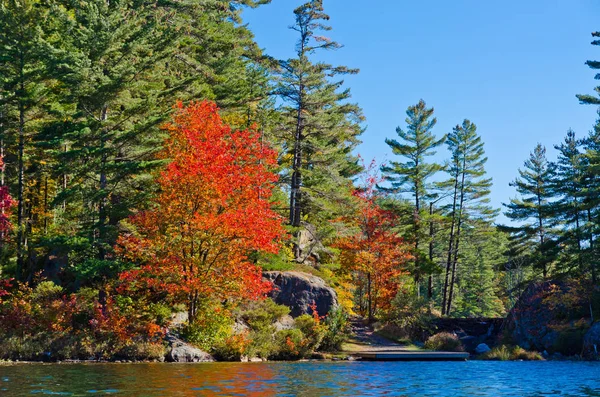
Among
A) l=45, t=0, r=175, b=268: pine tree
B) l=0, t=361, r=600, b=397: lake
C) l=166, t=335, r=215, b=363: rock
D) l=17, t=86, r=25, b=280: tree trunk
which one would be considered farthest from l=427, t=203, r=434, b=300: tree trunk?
l=17, t=86, r=25, b=280: tree trunk

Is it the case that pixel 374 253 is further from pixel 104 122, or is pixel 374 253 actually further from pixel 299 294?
pixel 104 122

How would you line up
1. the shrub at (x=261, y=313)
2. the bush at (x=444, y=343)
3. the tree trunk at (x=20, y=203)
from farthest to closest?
1. the bush at (x=444, y=343)
2. the shrub at (x=261, y=313)
3. the tree trunk at (x=20, y=203)

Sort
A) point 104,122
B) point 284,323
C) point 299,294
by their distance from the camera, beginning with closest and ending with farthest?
point 104,122 < point 284,323 < point 299,294

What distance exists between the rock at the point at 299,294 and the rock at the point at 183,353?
7591 mm

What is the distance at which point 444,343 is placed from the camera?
118 feet

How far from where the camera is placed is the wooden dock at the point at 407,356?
28.7 metres

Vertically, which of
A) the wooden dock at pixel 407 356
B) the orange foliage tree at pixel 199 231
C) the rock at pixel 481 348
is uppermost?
the orange foliage tree at pixel 199 231

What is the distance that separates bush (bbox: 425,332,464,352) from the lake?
14251 millimetres

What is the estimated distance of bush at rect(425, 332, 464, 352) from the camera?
117 feet

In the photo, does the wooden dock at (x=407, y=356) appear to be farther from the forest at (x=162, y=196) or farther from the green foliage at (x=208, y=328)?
the green foliage at (x=208, y=328)

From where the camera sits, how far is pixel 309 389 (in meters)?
14.3

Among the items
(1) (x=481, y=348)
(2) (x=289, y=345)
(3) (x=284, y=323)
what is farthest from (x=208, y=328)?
(1) (x=481, y=348)

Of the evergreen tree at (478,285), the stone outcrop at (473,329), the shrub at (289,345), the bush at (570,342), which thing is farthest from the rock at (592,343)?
the evergreen tree at (478,285)

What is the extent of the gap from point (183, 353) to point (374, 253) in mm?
20585
